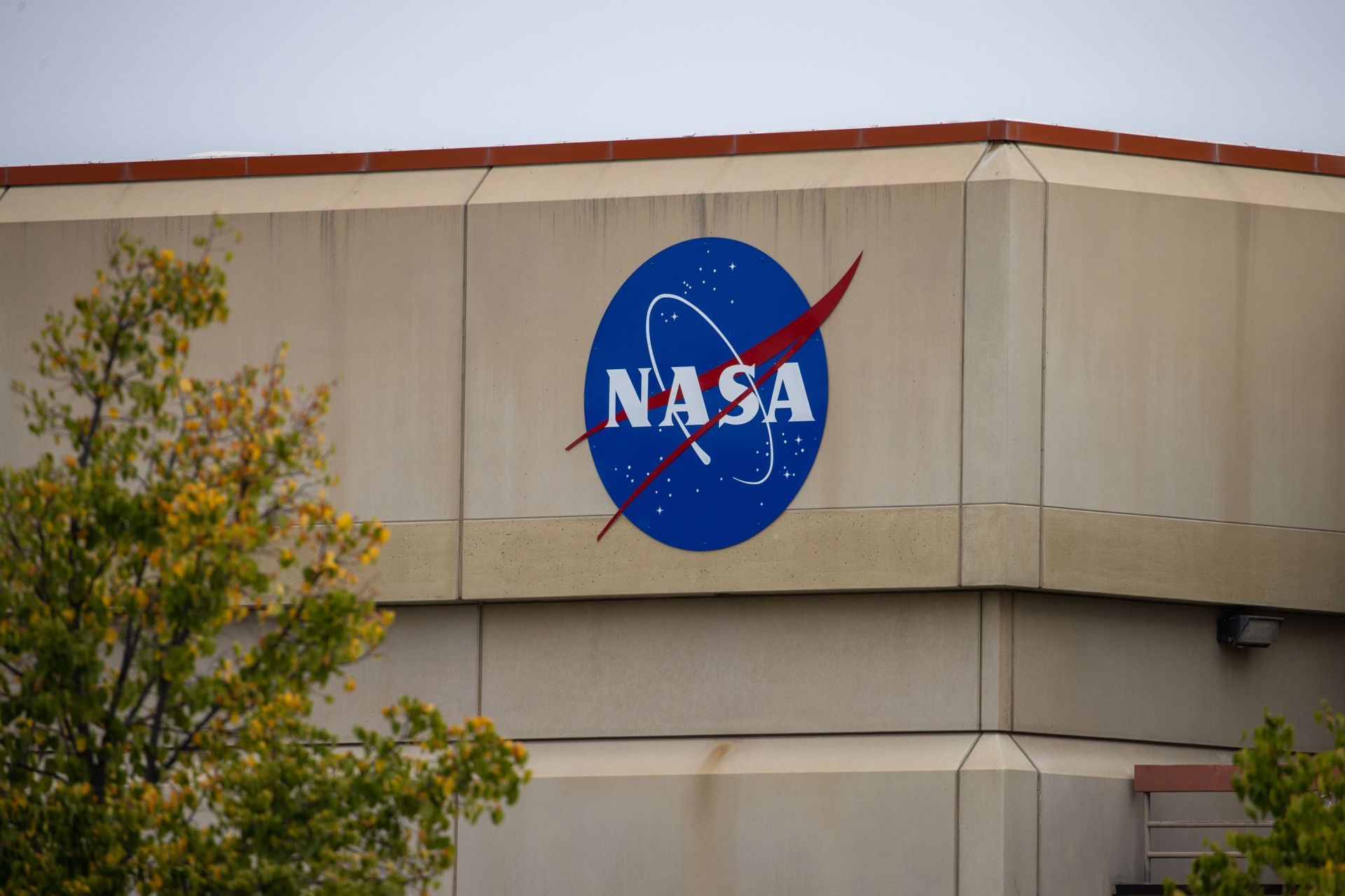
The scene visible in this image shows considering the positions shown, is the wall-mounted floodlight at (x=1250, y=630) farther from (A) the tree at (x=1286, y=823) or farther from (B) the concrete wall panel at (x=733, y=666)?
(A) the tree at (x=1286, y=823)

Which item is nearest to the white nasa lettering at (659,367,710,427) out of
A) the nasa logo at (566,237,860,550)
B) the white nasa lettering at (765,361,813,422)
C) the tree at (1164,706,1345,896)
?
the nasa logo at (566,237,860,550)

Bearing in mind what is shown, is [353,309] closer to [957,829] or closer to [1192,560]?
[957,829]

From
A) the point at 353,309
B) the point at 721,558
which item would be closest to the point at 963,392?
the point at 721,558

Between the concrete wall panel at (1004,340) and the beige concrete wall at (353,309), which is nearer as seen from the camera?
the concrete wall panel at (1004,340)

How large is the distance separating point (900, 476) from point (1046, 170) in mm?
3232

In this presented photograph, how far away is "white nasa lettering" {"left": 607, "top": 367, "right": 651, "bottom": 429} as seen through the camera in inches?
739

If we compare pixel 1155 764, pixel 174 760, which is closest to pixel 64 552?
pixel 174 760

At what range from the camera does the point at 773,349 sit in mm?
18516

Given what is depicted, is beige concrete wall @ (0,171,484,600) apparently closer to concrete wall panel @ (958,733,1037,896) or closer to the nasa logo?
the nasa logo

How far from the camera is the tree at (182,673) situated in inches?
417

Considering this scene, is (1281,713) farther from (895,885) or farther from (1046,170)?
(1046,170)

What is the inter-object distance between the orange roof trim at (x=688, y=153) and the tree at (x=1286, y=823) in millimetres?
7410

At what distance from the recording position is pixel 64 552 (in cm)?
1072

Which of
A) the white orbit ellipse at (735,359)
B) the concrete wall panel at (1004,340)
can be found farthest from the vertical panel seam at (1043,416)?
the white orbit ellipse at (735,359)
